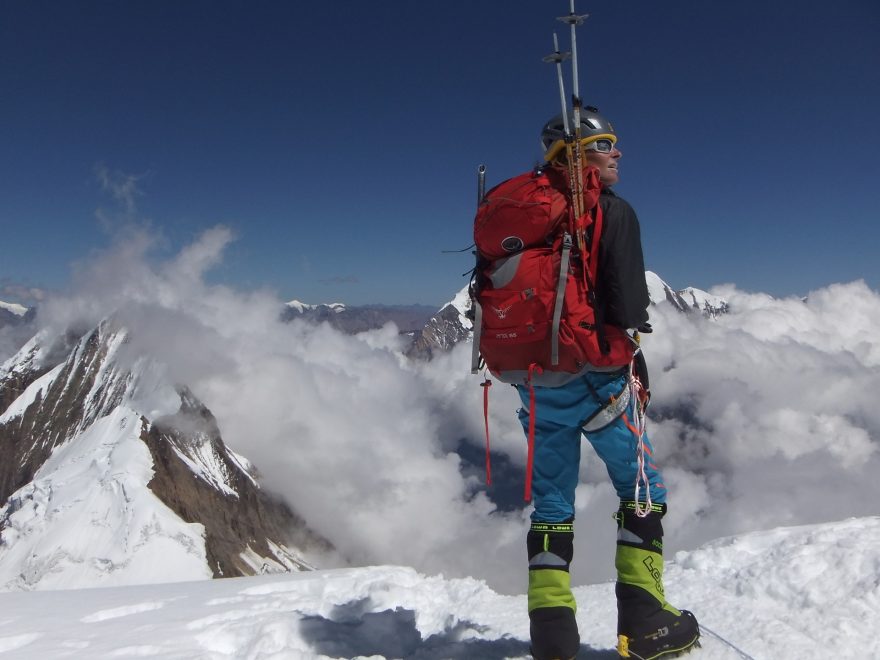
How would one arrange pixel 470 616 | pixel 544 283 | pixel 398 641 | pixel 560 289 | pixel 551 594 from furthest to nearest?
pixel 470 616 → pixel 398 641 → pixel 551 594 → pixel 544 283 → pixel 560 289

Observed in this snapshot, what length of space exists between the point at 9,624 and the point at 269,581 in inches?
145

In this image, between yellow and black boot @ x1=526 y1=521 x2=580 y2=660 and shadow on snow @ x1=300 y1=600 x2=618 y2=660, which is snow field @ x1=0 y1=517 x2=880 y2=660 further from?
yellow and black boot @ x1=526 y1=521 x2=580 y2=660

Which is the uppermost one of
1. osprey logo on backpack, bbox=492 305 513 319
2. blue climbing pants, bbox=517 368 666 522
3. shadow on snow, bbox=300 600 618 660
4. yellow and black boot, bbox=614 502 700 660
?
osprey logo on backpack, bbox=492 305 513 319

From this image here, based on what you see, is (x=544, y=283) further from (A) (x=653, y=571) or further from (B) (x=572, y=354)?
(A) (x=653, y=571)

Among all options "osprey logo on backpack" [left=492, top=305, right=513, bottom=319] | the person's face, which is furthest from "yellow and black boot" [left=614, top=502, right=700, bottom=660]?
the person's face

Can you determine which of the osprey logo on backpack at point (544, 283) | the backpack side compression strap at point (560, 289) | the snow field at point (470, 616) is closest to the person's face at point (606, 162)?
the osprey logo on backpack at point (544, 283)

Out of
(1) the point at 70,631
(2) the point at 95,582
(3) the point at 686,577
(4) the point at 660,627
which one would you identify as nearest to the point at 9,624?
(1) the point at 70,631

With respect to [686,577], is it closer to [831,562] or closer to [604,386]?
[831,562]

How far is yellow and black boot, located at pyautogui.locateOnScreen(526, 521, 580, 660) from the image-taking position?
15.1ft

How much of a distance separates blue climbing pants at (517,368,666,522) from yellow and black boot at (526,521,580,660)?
0.15 metres

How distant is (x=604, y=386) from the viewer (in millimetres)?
4914

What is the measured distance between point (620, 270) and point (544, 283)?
60cm

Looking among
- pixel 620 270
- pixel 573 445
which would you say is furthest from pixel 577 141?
pixel 573 445

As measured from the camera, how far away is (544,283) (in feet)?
15.2
